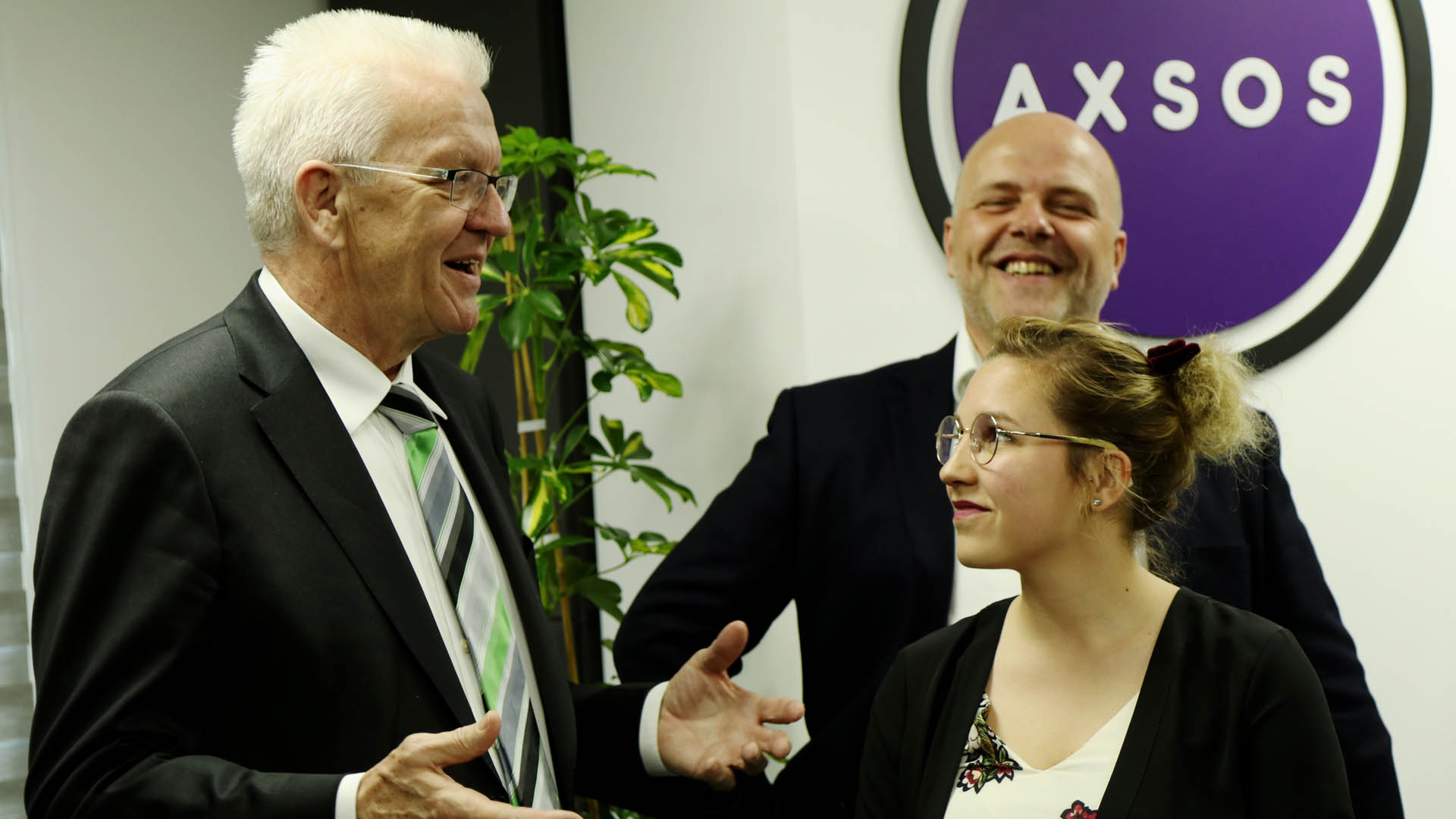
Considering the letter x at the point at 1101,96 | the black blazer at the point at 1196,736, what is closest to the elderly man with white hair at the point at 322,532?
the black blazer at the point at 1196,736

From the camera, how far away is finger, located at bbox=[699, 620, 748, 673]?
1828 mm

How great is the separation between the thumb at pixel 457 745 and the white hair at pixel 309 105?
686mm

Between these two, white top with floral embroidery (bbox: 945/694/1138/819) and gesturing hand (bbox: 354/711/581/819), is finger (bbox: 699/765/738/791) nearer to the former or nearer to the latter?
white top with floral embroidery (bbox: 945/694/1138/819)

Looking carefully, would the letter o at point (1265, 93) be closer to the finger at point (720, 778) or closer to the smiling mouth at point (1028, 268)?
the smiling mouth at point (1028, 268)

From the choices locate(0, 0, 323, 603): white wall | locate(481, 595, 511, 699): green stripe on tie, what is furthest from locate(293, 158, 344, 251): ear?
locate(0, 0, 323, 603): white wall

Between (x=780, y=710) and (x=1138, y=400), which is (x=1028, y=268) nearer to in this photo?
(x=1138, y=400)

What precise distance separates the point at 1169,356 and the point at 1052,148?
0.67 metres

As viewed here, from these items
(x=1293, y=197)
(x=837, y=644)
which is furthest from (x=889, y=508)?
(x=1293, y=197)

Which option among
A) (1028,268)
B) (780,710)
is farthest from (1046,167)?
(780,710)

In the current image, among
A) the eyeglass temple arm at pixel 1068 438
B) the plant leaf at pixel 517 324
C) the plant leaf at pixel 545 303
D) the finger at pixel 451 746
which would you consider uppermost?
the plant leaf at pixel 545 303

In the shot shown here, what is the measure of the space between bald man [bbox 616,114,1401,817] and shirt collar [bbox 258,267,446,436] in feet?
2.62

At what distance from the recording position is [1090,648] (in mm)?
1656

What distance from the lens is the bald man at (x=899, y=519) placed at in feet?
6.84

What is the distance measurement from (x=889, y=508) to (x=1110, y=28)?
1.22 metres
